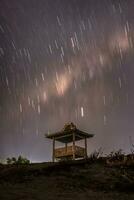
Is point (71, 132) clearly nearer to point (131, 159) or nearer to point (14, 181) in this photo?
point (131, 159)

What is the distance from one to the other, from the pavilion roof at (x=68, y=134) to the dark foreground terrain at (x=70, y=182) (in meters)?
17.3

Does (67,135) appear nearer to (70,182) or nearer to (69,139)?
(69,139)

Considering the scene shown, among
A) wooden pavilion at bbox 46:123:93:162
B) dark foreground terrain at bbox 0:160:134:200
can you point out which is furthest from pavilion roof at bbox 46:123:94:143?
dark foreground terrain at bbox 0:160:134:200

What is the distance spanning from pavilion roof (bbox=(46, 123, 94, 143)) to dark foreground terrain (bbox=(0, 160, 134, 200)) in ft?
56.6

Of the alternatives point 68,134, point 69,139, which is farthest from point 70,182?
point 69,139

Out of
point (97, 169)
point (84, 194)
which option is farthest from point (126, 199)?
point (97, 169)

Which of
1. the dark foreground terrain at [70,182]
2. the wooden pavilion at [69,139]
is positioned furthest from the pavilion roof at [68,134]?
the dark foreground terrain at [70,182]

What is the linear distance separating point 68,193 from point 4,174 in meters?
3.15

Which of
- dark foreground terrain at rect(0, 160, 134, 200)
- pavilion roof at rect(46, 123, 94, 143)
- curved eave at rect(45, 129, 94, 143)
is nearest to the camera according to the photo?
dark foreground terrain at rect(0, 160, 134, 200)

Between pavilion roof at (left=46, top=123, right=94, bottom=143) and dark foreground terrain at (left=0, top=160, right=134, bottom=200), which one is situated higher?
pavilion roof at (left=46, top=123, right=94, bottom=143)

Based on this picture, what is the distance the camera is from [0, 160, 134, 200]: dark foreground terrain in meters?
6.05

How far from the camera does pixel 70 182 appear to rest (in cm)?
755

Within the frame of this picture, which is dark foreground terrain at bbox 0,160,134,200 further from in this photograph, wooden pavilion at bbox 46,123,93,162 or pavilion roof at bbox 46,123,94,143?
pavilion roof at bbox 46,123,94,143

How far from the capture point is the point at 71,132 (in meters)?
27.5
